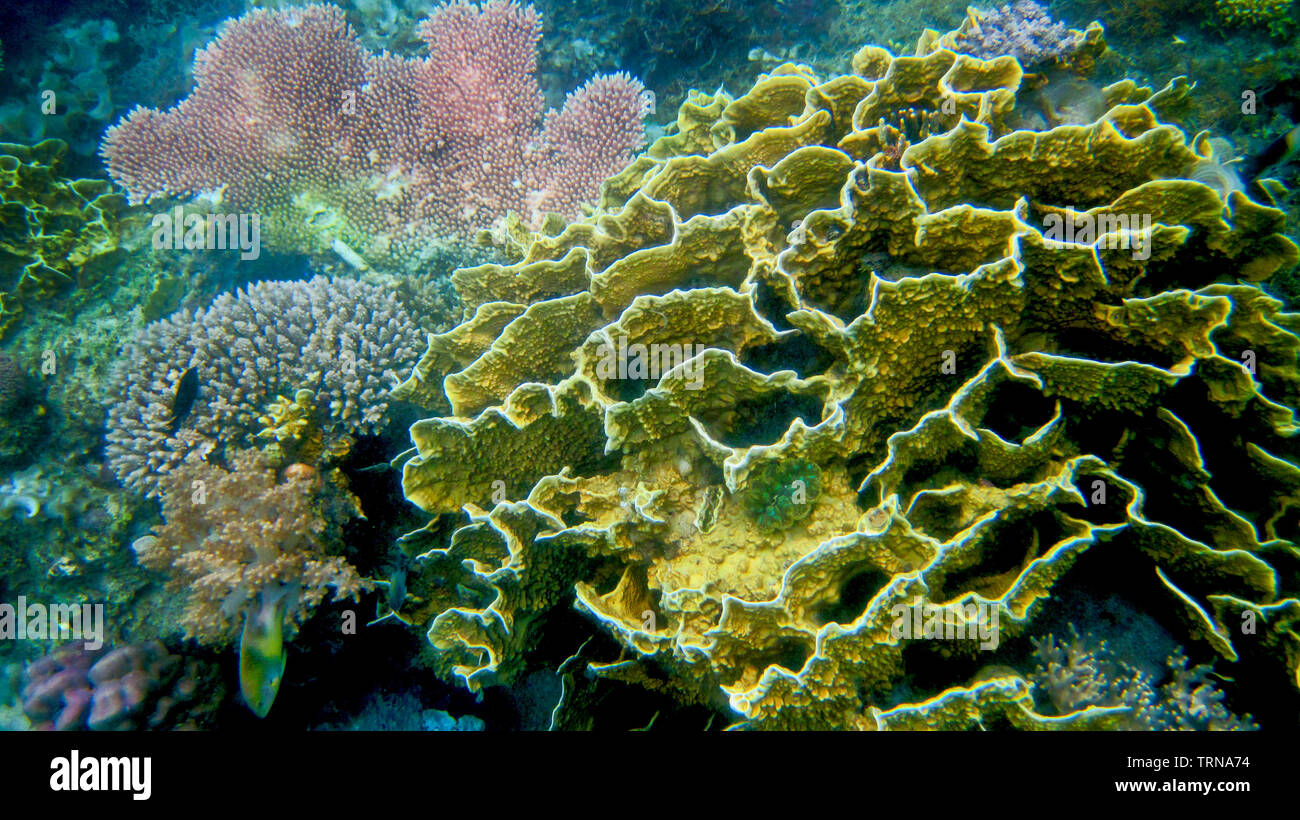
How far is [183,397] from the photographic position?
12.4 ft

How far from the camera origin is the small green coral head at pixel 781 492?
2.41 meters

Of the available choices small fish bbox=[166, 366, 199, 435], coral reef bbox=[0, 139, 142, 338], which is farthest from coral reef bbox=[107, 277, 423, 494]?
coral reef bbox=[0, 139, 142, 338]

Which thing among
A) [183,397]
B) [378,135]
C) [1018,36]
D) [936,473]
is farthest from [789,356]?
[378,135]

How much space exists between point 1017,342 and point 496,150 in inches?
162

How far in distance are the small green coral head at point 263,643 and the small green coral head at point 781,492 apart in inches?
108

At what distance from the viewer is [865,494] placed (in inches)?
97.7

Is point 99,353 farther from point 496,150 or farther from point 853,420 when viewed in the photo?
point 853,420

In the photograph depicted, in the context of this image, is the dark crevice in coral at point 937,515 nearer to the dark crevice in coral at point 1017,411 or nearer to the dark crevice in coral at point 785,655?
the dark crevice in coral at point 1017,411

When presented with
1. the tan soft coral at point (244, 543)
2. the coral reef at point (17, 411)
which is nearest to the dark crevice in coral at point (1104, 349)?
the tan soft coral at point (244, 543)

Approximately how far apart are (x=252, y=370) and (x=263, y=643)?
1.74 m

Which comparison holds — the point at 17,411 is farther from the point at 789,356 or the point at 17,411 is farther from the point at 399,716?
the point at 789,356
